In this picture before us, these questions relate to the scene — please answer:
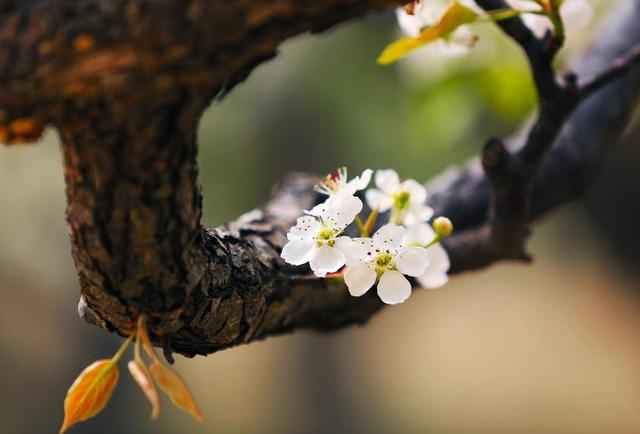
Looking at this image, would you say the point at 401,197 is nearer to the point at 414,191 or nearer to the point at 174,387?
the point at 414,191

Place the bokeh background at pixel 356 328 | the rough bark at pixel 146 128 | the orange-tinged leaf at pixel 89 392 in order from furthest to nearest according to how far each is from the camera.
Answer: the bokeh background at pixel 356 328 → the orange-tinged leaf at pixel 89 392 → the rough bark at pixel 146 128

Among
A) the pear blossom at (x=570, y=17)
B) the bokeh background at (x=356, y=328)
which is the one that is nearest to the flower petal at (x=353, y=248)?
the pear blossom at (x=570, y=17)

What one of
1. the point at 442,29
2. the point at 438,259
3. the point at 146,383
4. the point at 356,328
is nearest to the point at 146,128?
the point at 146,383

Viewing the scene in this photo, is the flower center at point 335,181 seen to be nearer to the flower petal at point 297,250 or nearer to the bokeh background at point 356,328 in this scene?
the flower petal at point 297,250

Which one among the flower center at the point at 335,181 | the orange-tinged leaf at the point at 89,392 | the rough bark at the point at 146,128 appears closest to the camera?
the rough bark at the point at 146,128

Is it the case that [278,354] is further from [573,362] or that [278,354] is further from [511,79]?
[511,79]

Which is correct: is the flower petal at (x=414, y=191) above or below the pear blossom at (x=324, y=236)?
below

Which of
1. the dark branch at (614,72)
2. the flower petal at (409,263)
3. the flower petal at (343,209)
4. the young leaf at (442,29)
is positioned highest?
the young leaf at (442,29)

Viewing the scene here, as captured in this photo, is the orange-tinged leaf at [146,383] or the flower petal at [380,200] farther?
the flower petal at [380,200]
